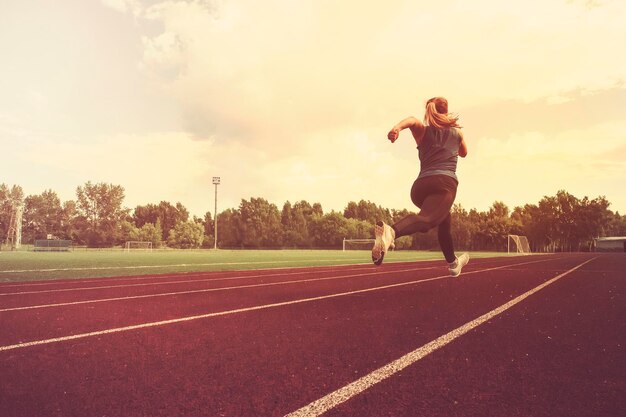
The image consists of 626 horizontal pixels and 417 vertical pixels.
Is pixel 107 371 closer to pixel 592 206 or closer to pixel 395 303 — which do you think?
pixel 395 303

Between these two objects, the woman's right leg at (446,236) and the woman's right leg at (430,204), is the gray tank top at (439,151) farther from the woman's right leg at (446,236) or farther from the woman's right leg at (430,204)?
the woman's right leg at (446,236)

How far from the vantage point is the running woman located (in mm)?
4941

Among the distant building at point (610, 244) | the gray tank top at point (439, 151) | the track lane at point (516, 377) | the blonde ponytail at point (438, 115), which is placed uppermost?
the blonde ponytail at point (438, 115)

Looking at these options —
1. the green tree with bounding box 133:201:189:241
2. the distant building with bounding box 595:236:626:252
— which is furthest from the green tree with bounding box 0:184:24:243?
the distant building with bounding box 595:236:626:252

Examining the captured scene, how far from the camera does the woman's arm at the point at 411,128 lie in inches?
184

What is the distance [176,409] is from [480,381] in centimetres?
189

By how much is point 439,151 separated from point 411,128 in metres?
0.44

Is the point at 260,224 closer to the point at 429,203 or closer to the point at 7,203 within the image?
the point at 7,203

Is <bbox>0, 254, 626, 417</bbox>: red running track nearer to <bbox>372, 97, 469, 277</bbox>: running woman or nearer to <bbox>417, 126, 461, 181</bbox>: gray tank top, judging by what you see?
<bbox>372, 97, 469, 277</bbox>: running woman

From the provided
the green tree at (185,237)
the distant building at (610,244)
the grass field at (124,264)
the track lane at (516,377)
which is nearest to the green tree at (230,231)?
the green tree at (185,237)

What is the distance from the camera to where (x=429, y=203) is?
5.14m

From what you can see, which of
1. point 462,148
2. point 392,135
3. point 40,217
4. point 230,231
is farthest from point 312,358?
point 40,217

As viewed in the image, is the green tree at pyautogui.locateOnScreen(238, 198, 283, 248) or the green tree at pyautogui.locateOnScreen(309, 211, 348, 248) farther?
the green tree at pyautogui.locateOnScreen(238, 198, 283, 248)

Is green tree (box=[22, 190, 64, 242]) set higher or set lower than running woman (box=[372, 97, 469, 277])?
higher
